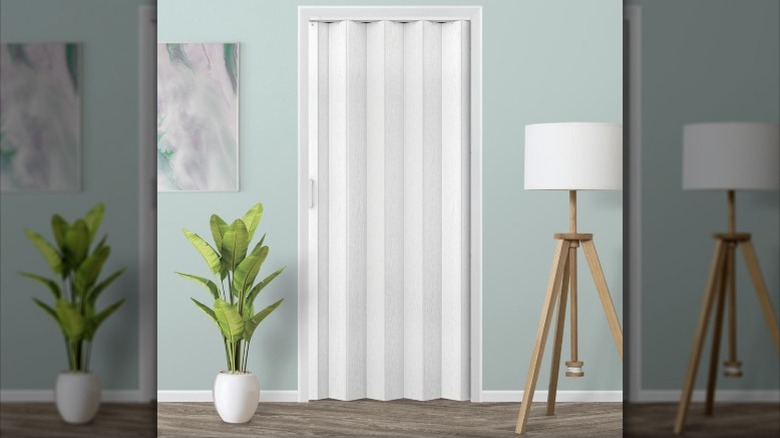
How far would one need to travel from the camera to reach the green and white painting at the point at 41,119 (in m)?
0.31

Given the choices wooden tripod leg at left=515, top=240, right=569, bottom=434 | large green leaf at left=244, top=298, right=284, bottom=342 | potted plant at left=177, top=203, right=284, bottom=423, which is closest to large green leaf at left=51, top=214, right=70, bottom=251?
wooden tripod leg at left=515, top=240, right=569, bottom=434

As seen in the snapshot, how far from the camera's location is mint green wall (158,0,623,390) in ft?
13.6

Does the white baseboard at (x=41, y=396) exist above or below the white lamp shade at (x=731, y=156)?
below

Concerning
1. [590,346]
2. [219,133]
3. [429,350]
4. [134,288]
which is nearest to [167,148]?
[219,133]

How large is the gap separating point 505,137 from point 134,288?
3913 mm

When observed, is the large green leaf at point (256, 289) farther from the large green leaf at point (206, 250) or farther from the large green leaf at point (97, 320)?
the large green leaf at point (97, 320)

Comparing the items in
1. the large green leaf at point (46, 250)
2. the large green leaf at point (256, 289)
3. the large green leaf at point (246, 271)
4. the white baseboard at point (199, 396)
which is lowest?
the white baseboard at point (199, 396)

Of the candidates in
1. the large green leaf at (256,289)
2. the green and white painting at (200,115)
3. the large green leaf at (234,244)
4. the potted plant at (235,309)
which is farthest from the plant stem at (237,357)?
the green and white painting at (200,115)

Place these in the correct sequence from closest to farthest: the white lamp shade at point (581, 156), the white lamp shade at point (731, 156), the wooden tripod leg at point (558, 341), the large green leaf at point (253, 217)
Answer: the white lamp shade at point (731, 156) < the white lamp shade at point (581, 156) < the wooden tripod leg at point (558, 341) < the large green leaf at point (253, 217)

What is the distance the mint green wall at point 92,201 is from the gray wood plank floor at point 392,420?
3.31m

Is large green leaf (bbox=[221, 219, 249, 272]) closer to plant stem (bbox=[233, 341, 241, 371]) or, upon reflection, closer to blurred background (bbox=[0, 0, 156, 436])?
plant stem (bbox=[233, 341, 241, 371])

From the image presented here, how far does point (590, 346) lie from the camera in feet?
13.7

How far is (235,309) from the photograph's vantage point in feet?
11.7

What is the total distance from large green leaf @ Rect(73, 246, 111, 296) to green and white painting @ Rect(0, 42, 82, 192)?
3 centimetres
